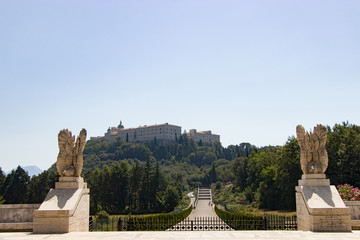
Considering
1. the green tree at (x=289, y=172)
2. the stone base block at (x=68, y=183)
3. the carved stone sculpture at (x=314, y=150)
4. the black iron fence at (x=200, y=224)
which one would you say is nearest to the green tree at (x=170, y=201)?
the green tree at (x=289, y=172)

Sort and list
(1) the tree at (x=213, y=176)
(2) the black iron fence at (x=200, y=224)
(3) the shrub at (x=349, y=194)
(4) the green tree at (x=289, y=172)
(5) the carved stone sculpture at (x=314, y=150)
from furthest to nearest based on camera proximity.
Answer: (1) the tree at (x=213, y=176) → (4) the green tree at (x=289, y=172) → (3) the shrub at (x=349, y=194) → (2) the black iron fence at (x=200, y=224) → (5) the carved stone sculpture at (x=314, y=150)

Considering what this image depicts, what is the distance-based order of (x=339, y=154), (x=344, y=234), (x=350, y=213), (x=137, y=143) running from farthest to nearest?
(x=137, y=143) → (x=339, y=154) → (x=350, y=213) → (x=344, y=234)

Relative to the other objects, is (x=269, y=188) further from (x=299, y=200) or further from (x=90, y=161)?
(x=90, y=161)

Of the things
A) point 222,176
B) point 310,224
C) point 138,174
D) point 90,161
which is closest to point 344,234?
point 310,224

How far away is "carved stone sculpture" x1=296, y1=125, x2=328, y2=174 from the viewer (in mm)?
14586

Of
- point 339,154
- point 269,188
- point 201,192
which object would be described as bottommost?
point 201,192

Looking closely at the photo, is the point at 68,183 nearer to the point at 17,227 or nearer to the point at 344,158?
the point at 17,227

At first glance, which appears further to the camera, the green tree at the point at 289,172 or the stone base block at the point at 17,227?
the green tree at the point at 289,172

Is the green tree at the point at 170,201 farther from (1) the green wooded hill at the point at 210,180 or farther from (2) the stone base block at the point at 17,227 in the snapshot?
(2) the stone base block at the point at 17,227

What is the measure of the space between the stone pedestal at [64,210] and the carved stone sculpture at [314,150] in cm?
978

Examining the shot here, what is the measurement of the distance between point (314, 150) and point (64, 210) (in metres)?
10.8

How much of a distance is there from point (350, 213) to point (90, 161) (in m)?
170

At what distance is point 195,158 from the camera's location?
183250mm

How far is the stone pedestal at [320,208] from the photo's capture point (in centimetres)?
1260
